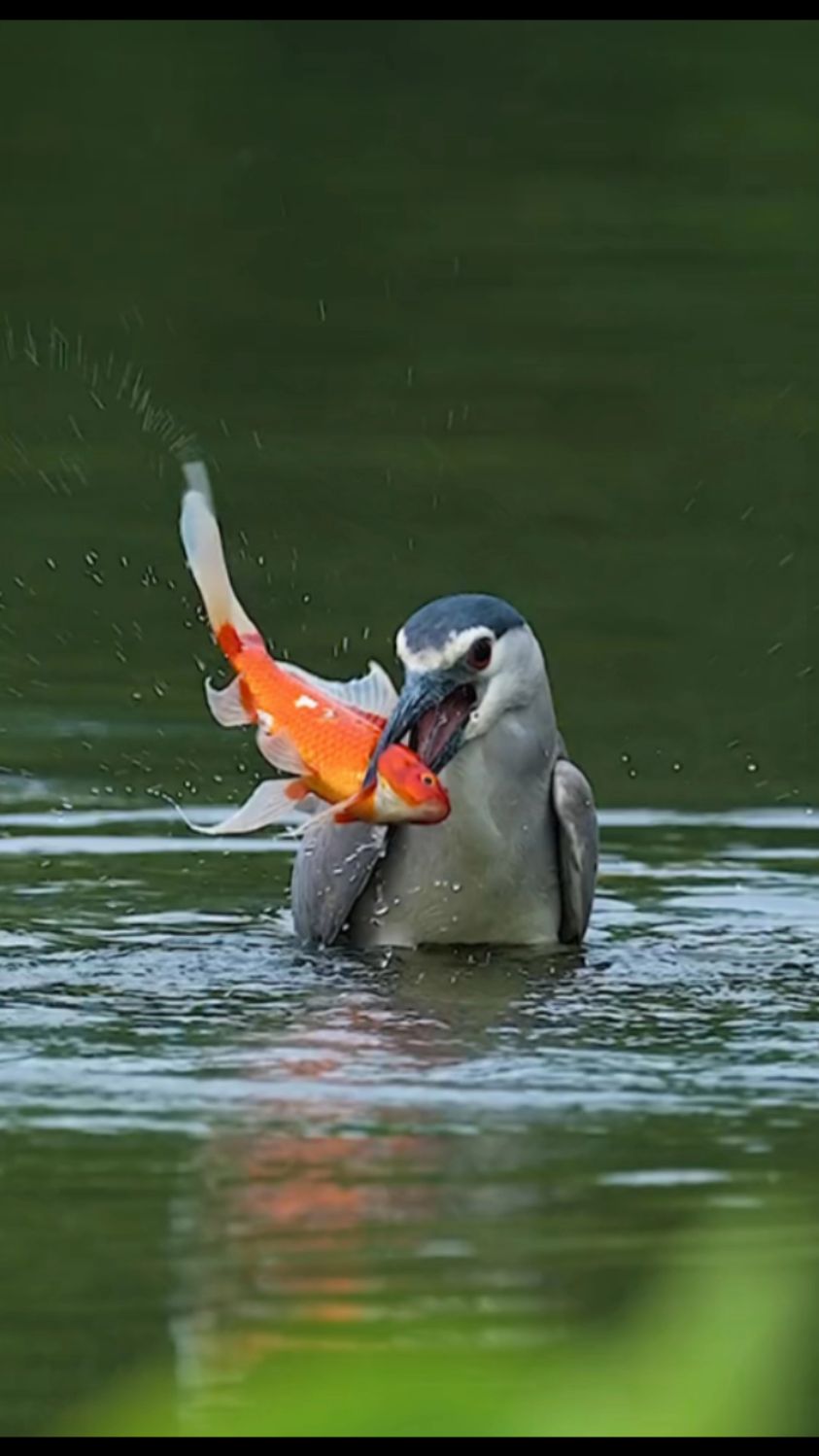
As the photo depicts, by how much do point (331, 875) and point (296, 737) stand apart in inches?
24.5

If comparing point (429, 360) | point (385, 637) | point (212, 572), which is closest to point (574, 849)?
point (212, 572)

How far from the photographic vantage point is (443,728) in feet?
25.1

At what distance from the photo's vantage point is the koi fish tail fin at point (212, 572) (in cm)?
706

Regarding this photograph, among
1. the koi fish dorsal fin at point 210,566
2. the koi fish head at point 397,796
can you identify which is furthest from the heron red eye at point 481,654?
the koi fish dorsal fin at point 210,566

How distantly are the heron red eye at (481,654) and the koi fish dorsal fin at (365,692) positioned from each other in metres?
0.19

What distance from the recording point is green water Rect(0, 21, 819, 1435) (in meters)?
5.29

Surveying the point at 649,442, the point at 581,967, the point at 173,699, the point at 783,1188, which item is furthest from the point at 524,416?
the point at 783,1188

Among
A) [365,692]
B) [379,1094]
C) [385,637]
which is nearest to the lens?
[379,1094]

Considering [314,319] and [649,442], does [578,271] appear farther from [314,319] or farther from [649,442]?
[649,442]

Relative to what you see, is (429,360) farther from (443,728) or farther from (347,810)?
(347,810)

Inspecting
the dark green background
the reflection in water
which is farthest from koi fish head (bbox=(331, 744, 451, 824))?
the dark green background

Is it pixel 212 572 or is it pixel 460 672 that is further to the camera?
pixel 460 672

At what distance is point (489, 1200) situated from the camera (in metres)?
5.36

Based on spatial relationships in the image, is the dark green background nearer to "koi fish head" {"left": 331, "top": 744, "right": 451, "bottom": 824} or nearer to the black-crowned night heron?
the black-crowned night heron
